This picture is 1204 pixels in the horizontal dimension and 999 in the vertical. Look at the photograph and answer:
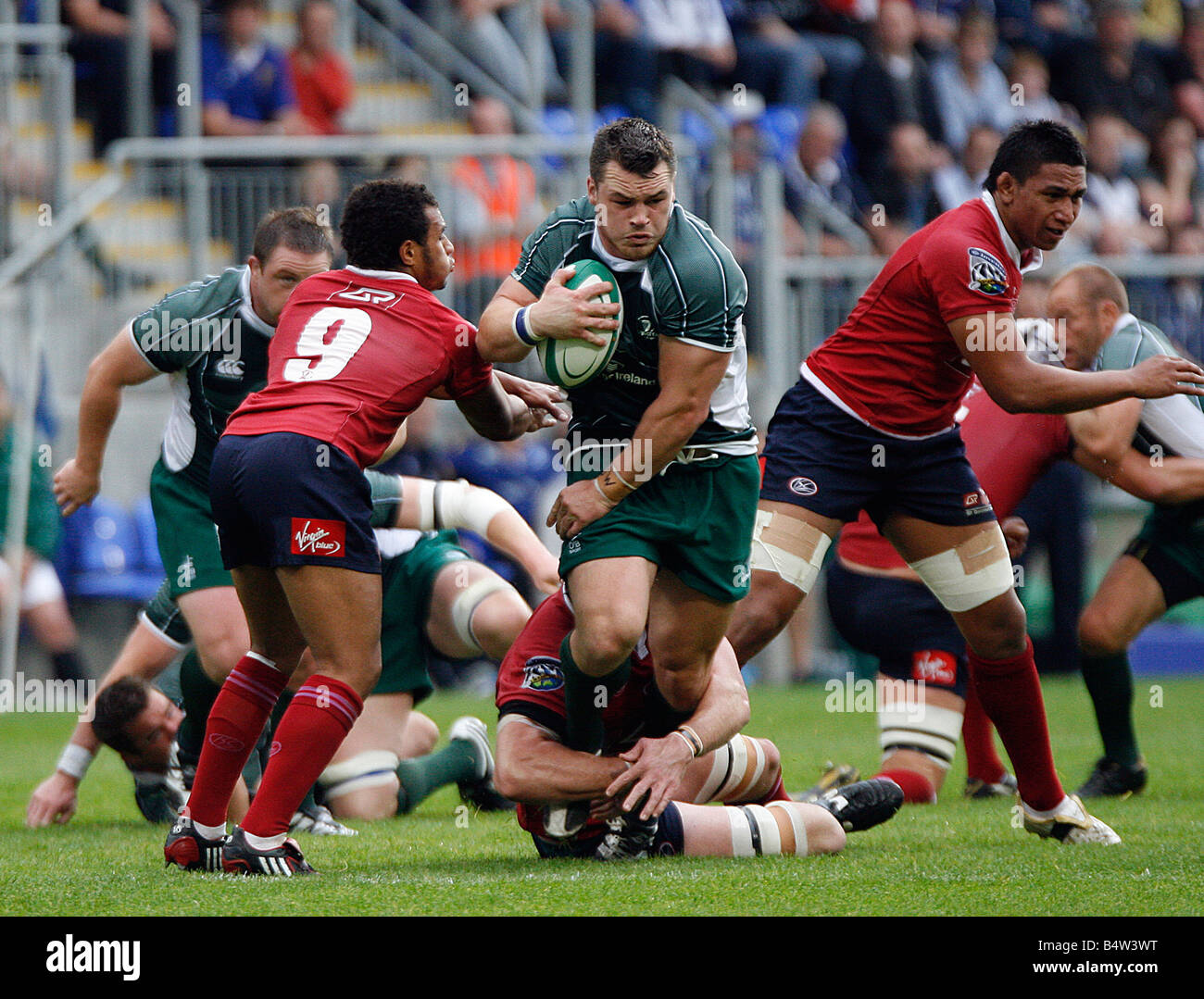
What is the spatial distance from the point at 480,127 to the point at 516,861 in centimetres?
872

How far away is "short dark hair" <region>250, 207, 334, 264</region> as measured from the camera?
223 inches

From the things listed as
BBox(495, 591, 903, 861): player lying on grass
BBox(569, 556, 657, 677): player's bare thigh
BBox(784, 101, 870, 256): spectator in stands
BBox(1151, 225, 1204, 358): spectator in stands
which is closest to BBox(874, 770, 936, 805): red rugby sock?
BBox(495, 591, 903, 861): player lying on grass

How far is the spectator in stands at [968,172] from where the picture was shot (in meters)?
14.2

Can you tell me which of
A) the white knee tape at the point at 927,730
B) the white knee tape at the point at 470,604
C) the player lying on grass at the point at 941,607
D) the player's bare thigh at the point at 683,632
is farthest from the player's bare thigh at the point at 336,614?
the white knee tape at the point at 927,730

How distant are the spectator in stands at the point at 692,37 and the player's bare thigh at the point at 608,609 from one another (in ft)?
33.8

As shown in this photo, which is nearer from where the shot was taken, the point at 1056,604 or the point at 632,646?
the point at 632,646

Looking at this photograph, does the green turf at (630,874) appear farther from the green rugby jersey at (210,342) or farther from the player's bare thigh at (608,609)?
the green rugby jersey at (210,342)

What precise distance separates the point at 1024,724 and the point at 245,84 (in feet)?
29.5

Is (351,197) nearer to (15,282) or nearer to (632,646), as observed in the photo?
(632,646)

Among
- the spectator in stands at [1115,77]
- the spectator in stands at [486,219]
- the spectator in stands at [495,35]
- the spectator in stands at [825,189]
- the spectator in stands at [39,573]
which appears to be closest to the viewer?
the spectator in stands at [39,573]

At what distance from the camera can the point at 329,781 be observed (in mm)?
6270

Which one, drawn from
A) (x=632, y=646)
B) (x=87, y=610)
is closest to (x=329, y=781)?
(x=632, y=646)

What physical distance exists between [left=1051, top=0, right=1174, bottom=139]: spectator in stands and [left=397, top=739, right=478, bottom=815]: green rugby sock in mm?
11626

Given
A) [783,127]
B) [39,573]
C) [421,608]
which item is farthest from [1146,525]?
[783,127]
